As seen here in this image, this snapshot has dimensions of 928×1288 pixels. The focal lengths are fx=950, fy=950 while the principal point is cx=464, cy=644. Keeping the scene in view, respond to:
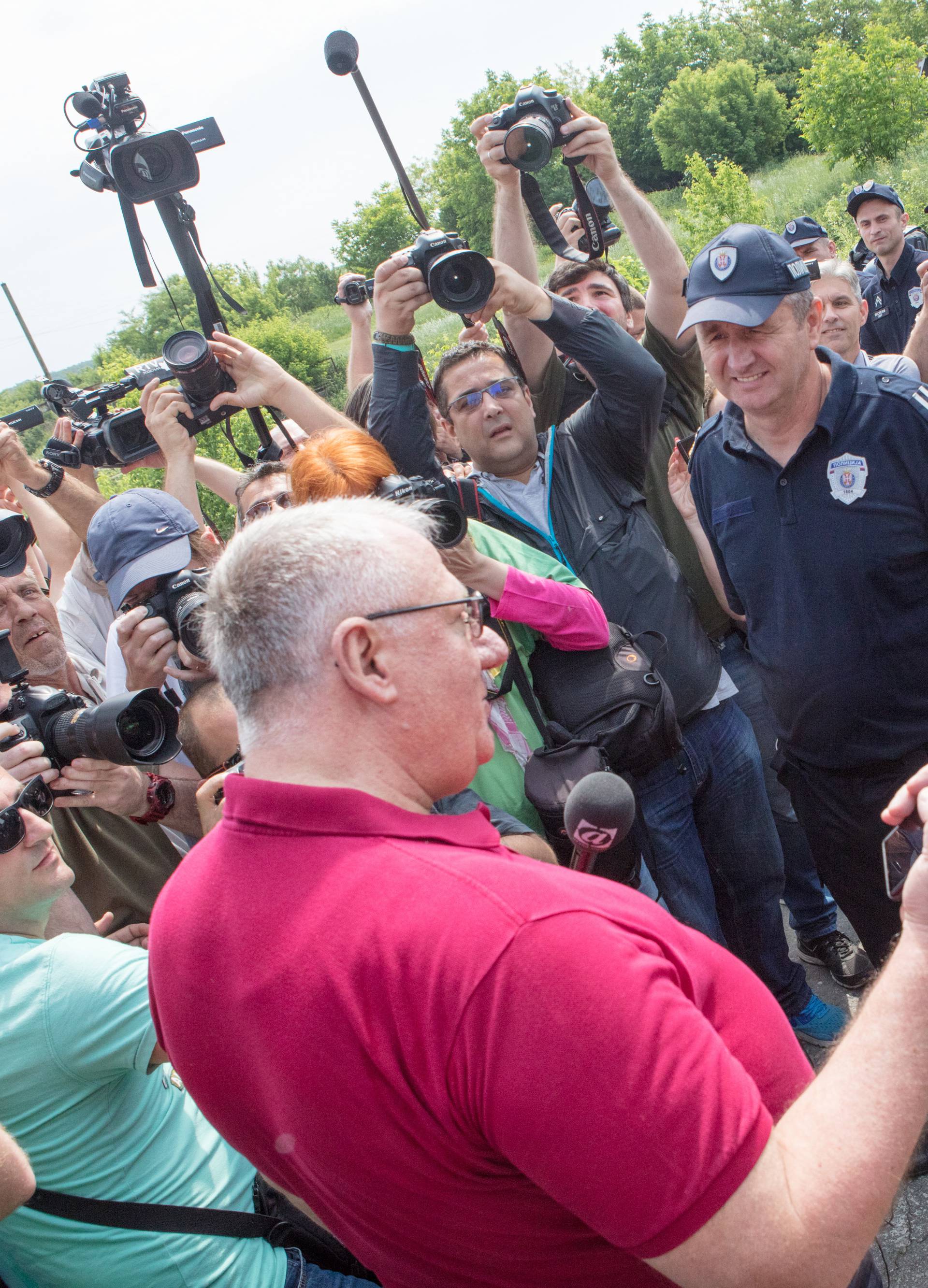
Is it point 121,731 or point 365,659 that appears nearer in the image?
point 365,659

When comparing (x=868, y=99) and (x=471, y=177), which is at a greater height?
(x=471, y=177)

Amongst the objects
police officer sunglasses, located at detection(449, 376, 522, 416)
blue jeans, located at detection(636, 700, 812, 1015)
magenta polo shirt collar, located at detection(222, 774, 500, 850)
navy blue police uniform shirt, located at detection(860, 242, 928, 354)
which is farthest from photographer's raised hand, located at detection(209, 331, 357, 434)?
navy blue police uniform shirt, located at detection(860, 242, 928, 354)

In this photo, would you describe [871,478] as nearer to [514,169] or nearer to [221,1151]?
[514,169]

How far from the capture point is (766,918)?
291cm

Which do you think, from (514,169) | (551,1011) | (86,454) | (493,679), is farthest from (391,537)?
(86,454)

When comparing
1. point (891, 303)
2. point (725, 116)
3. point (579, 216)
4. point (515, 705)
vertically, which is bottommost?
point (891, 303)

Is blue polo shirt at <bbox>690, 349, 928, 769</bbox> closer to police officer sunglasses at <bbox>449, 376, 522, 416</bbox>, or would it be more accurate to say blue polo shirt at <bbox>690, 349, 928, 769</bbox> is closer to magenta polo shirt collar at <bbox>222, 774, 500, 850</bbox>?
police officer sunglasses at <bbox>449, 376, 522, 416</bbox>

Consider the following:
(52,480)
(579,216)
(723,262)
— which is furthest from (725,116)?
(723,262)

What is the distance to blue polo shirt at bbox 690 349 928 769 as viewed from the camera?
7.63 ft

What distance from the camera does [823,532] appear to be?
239 cm

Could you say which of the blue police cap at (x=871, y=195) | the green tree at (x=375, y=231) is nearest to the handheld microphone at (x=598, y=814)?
the blue police cap at (x=871, y=195)

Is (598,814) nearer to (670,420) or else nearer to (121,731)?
(121,731)

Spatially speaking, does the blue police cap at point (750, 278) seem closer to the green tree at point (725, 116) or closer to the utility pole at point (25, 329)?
the utility pole at point (25, 329)

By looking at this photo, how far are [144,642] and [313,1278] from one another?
1.62 metres
